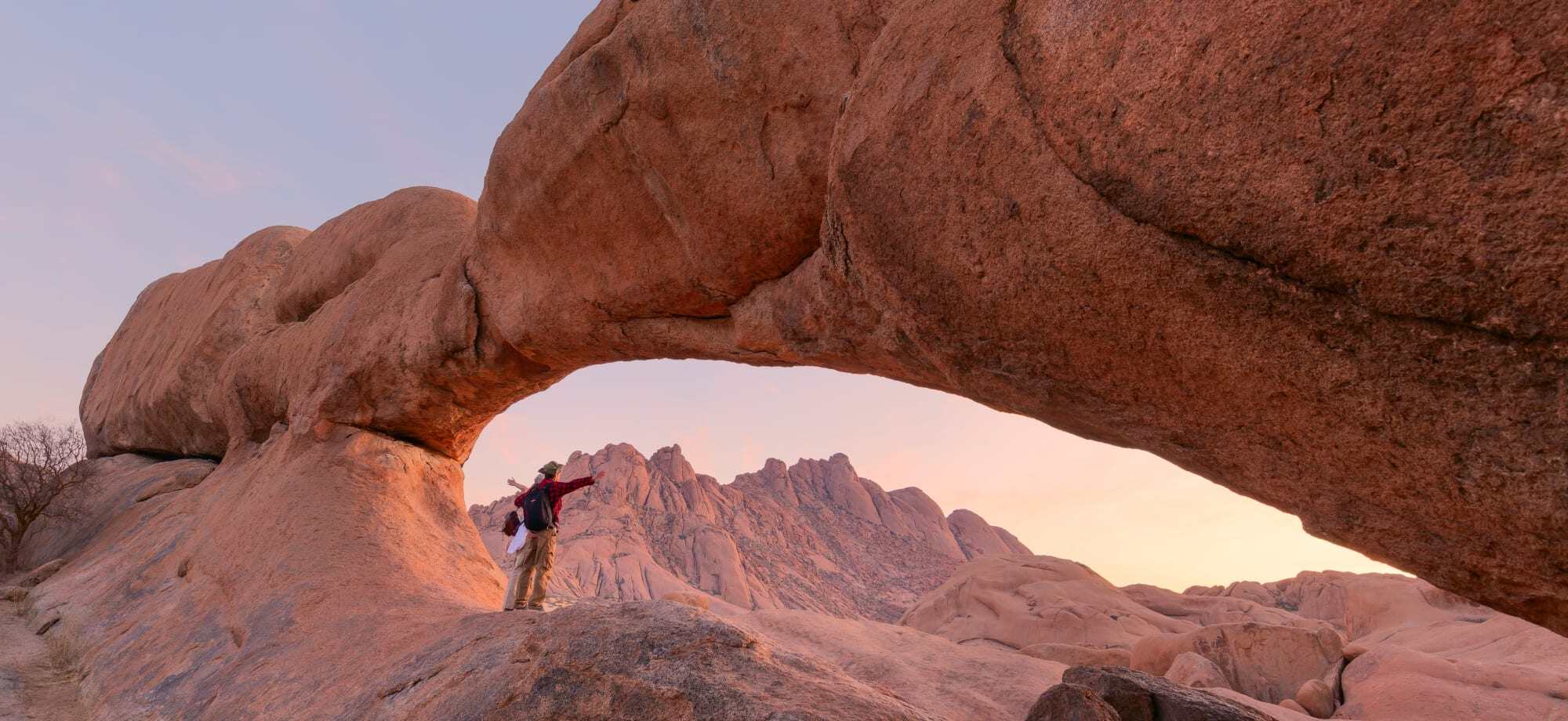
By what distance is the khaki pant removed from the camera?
693 centimetres

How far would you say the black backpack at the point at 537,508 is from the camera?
7020 mm

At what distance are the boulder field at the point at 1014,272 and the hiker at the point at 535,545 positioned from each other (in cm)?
42

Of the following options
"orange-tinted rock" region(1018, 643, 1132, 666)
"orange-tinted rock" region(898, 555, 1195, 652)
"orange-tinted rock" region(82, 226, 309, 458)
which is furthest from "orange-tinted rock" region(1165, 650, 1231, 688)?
"orange-tinted rock" region(82, 226, 309, 458)

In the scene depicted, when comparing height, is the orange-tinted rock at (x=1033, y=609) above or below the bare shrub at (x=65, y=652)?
above

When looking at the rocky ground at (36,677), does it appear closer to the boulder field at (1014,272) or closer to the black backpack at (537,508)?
the boulder field at (1014,272)

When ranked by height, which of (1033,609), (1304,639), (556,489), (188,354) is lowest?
(556,489)

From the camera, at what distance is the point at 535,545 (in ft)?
23.1

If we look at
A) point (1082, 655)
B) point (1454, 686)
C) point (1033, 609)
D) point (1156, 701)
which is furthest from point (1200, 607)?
point (1156, 701)

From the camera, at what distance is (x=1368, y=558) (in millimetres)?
3367

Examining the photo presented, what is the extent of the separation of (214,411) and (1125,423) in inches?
508

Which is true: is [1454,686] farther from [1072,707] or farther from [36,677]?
[36,677]

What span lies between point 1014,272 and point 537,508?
515 cm

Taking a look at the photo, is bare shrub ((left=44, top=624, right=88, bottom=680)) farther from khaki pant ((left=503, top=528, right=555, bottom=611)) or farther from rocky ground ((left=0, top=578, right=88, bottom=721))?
khaki pant ((left=503, top=528, right=555, bottom=611))

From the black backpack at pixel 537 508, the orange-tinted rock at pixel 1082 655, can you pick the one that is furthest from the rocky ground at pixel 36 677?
the orange-tinted rock at pixel 1082 655
